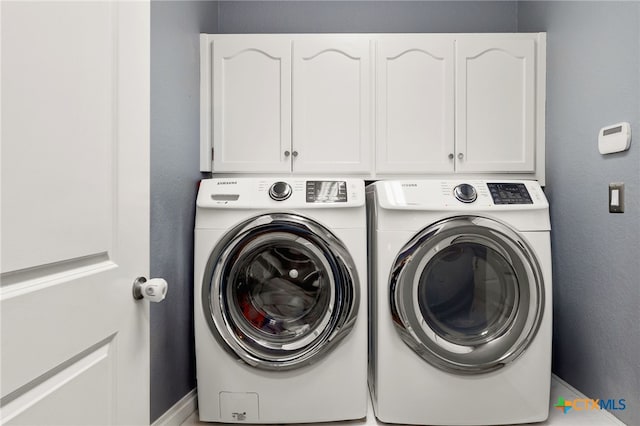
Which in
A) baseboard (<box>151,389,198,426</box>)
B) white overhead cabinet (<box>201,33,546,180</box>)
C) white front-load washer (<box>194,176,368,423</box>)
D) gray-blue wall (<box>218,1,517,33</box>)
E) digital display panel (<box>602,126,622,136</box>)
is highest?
gray-blue wall (<box>218,1,517,33</box>)

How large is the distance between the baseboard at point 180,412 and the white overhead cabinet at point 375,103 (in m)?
1.08

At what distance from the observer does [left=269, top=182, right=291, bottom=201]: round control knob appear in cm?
154

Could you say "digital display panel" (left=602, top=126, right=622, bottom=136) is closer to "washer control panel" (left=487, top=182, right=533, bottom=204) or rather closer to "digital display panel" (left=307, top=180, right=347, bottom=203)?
"washer control panel" (left=487, top=182, right=533, bottom=204)

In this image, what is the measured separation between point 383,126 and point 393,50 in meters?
0.39

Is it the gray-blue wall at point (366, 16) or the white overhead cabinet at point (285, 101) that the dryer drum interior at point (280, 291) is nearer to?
the white overhead cabinet at point (285, 101)

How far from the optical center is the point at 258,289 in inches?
61.3

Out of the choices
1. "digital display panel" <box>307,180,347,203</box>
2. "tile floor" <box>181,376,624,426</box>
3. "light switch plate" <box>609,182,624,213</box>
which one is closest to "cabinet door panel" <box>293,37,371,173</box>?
"digital display panel" <box>307,180,347,203</box>

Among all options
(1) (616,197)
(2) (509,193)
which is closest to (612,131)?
(1) (616,197)

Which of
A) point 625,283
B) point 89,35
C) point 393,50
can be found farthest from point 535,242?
point 89,35

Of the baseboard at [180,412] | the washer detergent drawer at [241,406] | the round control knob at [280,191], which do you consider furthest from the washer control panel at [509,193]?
the baseboard at [180,412]

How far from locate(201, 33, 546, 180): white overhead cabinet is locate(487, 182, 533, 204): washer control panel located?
1.05 ft

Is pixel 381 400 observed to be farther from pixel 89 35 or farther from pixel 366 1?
pixel 366 1

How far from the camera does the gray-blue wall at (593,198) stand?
1.34 metres

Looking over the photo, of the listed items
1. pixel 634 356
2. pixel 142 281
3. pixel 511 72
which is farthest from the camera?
pixel 511 72
